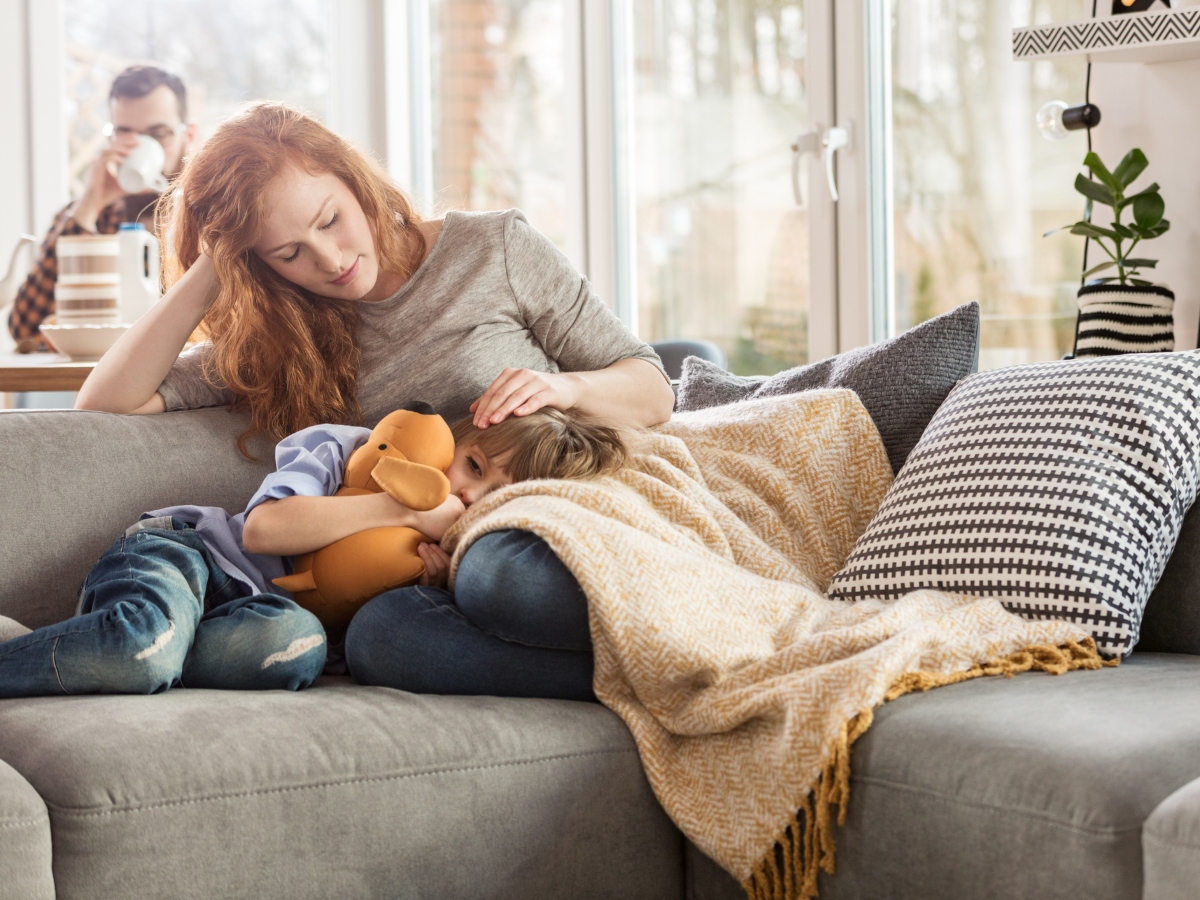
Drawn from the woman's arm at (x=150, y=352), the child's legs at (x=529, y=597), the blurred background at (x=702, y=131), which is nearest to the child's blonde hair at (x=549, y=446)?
the child's legs at (x=529, y=597)

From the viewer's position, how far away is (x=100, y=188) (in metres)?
3.05

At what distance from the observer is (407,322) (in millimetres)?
1856

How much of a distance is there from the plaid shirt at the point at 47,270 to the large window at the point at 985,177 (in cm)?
177

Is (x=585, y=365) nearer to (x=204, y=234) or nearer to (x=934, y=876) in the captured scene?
(x=204, y=234)

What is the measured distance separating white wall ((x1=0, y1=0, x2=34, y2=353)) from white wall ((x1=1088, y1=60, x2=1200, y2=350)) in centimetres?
340

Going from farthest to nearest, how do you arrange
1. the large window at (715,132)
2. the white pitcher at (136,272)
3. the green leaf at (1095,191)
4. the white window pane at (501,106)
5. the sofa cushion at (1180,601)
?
the white window pane at (501,106) < the large window at (715,132) < the white pitcher at (136,272) < the green leaf at (1095,191) < the sofa cushion at (1180,601)

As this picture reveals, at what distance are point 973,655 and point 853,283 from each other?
1.69 m

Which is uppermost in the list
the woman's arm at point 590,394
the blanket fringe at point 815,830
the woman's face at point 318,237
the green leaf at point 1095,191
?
the green leaf at point 1095,191

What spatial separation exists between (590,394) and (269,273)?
1.64 ft

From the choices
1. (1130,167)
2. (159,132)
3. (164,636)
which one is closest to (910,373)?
(1130,167)

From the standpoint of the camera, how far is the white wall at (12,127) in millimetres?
A: 4164

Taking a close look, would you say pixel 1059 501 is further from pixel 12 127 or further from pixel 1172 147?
pixel 12 127

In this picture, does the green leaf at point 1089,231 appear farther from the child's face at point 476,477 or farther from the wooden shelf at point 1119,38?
the child's face at point 476,477

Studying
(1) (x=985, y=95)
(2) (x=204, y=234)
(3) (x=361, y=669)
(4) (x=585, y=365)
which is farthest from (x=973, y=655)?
(1) (x=985, y=95)
